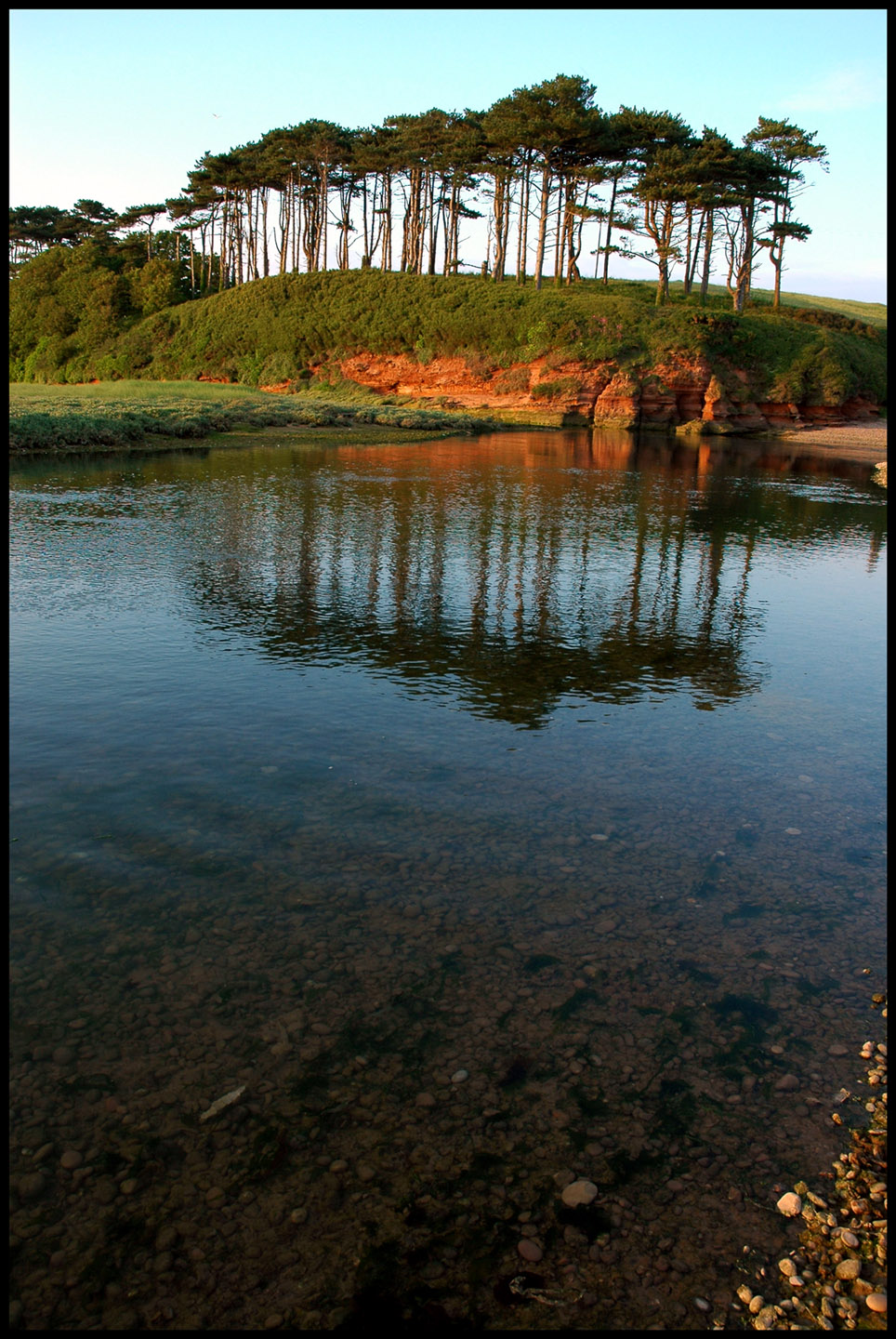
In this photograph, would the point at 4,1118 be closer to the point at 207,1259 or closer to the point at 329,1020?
the point at 207,1259

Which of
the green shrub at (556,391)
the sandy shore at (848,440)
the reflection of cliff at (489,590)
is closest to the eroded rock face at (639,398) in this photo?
the green shrub at (556,391)

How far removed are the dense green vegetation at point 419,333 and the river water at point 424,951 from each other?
4549 cm

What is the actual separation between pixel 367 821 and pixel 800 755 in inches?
137

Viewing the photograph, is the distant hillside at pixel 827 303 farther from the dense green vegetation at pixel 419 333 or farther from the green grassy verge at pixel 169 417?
the green grassy verge at pixel 169 417

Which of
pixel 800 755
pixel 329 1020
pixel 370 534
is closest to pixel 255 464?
pixel 370 534

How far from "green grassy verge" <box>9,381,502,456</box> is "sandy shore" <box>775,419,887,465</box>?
15.5 m

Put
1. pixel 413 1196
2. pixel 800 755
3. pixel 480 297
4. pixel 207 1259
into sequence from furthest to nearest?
pixel 480 297
pixel 800 755
pixel 413 1196
pixel 207 1259

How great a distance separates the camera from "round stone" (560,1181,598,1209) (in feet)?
9.83

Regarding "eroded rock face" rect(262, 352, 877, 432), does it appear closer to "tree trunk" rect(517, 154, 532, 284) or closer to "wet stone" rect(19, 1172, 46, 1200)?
"tree trunk" rect(517, 154, 532, 284)

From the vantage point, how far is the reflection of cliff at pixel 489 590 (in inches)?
332

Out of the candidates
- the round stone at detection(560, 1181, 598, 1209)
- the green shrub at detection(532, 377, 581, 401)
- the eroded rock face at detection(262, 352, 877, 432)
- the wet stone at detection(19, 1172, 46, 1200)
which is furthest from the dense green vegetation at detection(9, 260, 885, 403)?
the wet stone at detection(19, 1172, 46, 1200)

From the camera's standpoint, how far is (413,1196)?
3.00 metres

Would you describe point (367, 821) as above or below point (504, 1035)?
above

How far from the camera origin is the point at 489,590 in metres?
11.3
